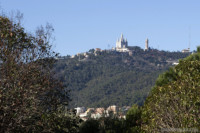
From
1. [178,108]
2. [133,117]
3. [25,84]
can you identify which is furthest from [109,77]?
[25,84]

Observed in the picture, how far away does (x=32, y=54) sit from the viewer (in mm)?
12711

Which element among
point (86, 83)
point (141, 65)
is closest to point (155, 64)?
point (141, 65)

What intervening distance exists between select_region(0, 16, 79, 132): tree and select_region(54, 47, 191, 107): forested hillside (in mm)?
95574

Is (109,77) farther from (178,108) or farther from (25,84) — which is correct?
(25,84)

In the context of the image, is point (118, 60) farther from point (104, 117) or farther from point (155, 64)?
point (104, 117)

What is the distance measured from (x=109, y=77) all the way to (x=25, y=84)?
14724cm

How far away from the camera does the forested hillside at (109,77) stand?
438 ft

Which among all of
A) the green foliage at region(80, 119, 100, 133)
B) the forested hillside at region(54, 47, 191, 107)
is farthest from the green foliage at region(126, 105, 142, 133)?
the forested hillside at region(54, 47, 191, 107)

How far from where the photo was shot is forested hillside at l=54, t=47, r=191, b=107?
134m

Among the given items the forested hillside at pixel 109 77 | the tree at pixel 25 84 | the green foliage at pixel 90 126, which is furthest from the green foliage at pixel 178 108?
the forested hillside at pixel 109 77

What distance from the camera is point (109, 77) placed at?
157500mm

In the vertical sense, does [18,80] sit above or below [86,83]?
above

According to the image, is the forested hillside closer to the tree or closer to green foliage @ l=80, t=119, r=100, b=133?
green foliage @ l=80, t=119, r=100, b=133

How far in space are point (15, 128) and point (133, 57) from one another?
620 feet
